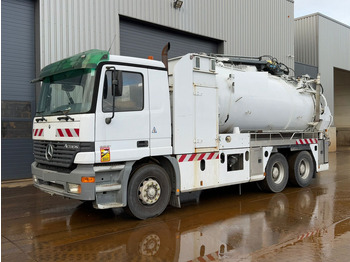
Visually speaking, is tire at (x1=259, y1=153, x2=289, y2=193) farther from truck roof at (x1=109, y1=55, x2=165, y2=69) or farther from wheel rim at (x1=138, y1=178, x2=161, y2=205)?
truck roof at (x1=109, y1=55, x2=165, y2=69)

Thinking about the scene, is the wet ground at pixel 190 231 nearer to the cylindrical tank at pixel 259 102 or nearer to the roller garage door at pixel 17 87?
the cylindrical tank at pixel 259 102

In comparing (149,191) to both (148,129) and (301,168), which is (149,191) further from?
(301,168)

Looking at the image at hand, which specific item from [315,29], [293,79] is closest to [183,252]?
[293,79]

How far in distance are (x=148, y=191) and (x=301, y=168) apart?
534 centimetres

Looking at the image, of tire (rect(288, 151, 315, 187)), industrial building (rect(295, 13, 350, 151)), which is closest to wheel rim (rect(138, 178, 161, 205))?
tire (rect(288, 151, 315, 187))

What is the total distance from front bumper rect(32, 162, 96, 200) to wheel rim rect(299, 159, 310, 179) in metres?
6.33

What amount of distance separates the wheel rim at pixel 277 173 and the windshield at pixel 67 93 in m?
5.38

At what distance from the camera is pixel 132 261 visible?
13.8 ft

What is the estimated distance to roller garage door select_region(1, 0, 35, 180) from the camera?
1034 centimetres

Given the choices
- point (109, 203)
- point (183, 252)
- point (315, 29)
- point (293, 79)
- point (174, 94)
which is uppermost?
point (315, 29)

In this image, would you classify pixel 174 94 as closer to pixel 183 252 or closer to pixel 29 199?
pixel 183 252

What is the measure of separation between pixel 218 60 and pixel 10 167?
7118 mm

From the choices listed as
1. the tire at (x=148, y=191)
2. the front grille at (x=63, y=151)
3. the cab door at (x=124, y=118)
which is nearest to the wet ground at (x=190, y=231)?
the tire at (x=148, y=191)

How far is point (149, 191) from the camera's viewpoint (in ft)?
19.4
